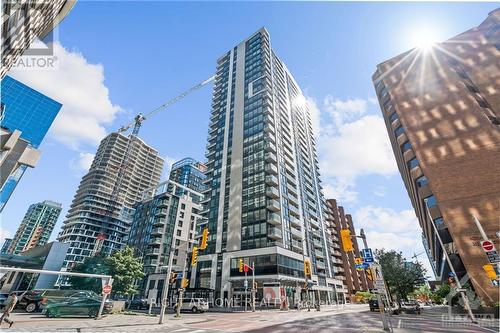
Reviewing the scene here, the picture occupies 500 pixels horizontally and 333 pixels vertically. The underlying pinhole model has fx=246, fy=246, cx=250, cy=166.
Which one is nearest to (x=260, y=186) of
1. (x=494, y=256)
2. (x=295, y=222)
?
(x=295, y=222)

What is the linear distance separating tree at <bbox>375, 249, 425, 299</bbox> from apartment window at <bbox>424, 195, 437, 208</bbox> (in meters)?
9.50

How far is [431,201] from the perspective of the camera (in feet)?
114

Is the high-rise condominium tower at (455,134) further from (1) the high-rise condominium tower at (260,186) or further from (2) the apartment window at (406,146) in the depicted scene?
(1) the high-rise condominium tower at (260,186)

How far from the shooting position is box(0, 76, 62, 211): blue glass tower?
66438 millimetres

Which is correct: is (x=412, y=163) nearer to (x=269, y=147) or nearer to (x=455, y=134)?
(x=455, y=134)

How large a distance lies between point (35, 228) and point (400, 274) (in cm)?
21551

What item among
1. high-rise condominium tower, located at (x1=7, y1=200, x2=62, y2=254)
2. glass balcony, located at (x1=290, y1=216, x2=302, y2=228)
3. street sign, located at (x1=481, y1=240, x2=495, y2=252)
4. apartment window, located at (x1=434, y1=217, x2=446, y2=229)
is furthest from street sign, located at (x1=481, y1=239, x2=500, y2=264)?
high-rise condominium tower, located at (x1=7, y1=200, x2=62, y2=254)

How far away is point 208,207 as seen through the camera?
57906 millimetres

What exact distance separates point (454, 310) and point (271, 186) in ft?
111

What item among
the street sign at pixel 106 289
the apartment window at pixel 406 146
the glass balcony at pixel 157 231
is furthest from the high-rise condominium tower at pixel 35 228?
the apartment window at pixel 406 146

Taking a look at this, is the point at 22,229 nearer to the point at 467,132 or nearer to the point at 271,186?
the point at 271,186

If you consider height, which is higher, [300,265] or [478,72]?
[478,72]

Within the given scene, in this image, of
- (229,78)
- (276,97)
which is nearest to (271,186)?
(276,97)

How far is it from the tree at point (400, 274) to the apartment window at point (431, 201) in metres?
9.50
